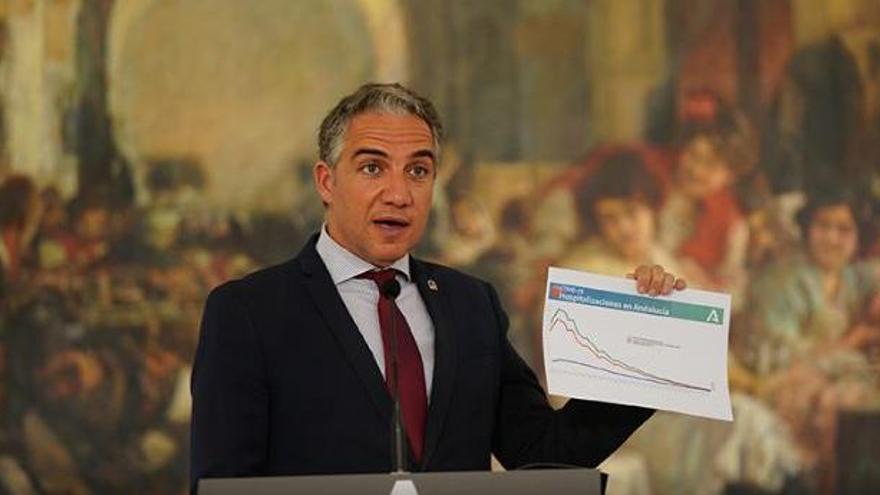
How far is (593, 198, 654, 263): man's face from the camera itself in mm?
8680

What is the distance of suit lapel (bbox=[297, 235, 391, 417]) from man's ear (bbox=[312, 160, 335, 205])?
0.15 meters

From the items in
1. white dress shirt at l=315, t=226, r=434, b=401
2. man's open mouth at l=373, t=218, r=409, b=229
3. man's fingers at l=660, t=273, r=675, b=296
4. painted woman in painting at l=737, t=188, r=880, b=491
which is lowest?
painted woman in painting at l=737, t=188, r=880, b=491

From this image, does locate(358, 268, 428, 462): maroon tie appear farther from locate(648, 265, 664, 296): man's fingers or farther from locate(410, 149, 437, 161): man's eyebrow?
locate(648, 265, 664, 296): man's fingers

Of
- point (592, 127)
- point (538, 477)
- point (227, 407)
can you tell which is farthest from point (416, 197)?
point (592, 127)

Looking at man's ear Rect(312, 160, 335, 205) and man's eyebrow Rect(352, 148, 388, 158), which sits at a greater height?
man's eyebrow Rect(352, 148, 388, 158)

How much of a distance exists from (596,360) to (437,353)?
0.47 metres

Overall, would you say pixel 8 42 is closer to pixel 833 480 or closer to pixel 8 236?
pixel 8 236

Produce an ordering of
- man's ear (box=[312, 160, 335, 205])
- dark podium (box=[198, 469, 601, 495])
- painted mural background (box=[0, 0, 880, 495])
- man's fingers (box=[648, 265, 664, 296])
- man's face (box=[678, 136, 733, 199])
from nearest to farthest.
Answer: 1. dark podium (box=[198, 469, 601, 495])
2. man's fingers (box=[648, 265, 664, 296])
3. man's ear (box=[312, 160, 335, 205])
4. painted mural background (box=[0, 0, 880, 495])
5. man's face (box=[678, 136, 733, 199])

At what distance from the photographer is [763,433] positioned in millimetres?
8484

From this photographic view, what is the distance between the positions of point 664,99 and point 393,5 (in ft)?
5.34

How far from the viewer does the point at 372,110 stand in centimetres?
402

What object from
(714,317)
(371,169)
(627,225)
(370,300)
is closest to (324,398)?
(370,300)

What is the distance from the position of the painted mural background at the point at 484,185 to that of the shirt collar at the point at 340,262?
14.9 feet

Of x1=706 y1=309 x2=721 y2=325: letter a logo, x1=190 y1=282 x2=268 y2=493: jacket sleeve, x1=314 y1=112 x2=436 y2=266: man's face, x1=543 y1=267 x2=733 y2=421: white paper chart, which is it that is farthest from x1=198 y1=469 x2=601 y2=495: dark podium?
x1=314 y1=112 x2=436 y2=266: man's face
